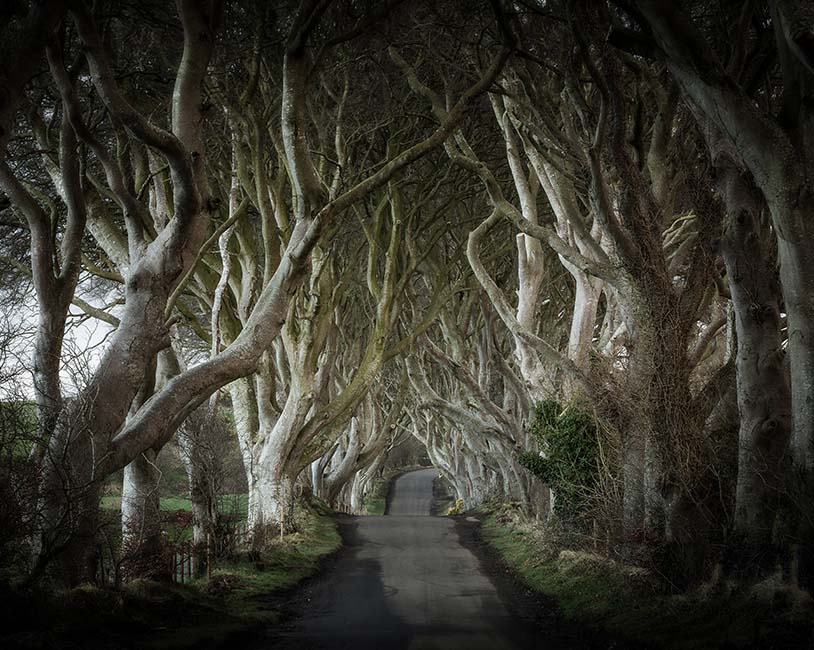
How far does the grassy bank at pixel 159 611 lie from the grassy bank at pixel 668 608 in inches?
160

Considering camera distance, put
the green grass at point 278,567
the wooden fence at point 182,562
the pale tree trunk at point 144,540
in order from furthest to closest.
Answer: the green grass at point 278,567, the wooden fence at point 182,562, the pale tree trunk at point 144,540

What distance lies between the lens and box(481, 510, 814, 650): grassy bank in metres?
6.36

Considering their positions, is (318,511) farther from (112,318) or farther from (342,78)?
(342,78)

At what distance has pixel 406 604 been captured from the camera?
11.1 m

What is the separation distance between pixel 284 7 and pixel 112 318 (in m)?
7.28

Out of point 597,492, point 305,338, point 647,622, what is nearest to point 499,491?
point 305,338

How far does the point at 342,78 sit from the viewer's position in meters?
15.4

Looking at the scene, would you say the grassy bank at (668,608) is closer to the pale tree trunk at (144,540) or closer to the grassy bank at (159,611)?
the grassy bank at (159,611)

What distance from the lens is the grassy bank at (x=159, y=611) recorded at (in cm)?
595

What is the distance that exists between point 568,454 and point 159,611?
7.62m

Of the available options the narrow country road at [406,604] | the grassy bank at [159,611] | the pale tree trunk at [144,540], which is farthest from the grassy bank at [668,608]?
the pale tree trunk at [144,540]

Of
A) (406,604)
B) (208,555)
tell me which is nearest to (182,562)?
(208,555)

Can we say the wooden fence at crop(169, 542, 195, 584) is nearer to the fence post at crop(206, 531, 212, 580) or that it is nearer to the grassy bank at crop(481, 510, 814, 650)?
the fence post at crop(206, 531, 212, 580)

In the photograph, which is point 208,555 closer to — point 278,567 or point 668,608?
point 278,567
